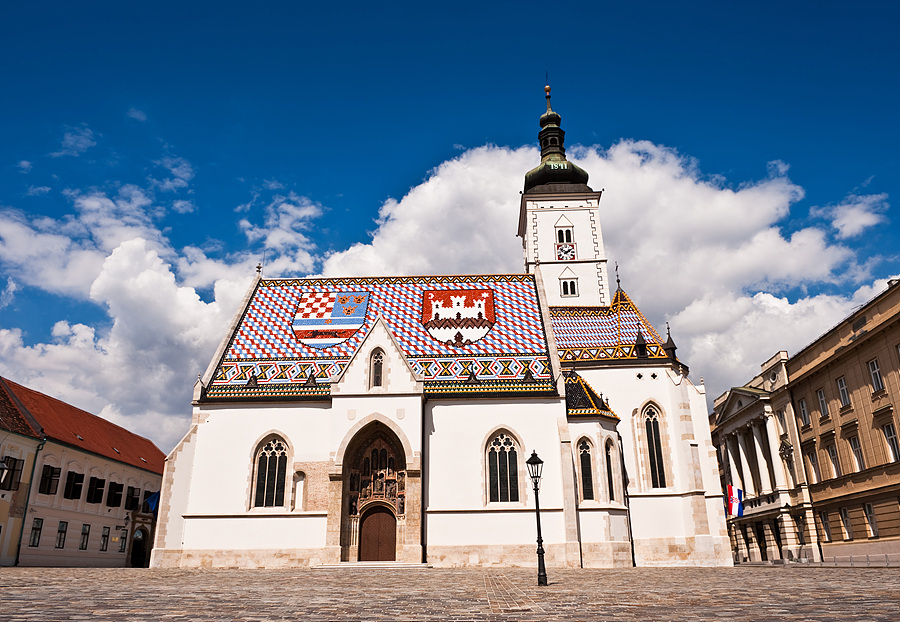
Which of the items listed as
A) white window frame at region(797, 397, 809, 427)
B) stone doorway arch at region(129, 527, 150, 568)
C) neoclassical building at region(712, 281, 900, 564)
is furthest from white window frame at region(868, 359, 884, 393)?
stone doorway arch at region(129, 527, 150, 568)

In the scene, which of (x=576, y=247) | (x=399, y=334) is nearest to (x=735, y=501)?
(x=576, y=247)

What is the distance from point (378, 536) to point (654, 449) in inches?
611

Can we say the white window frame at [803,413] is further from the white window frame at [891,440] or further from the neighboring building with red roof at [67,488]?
the neighboring building with red roof at [67,488]

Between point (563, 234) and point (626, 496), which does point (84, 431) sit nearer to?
point (626, 496)

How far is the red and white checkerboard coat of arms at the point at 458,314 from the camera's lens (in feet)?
111

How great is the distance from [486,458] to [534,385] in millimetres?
4146

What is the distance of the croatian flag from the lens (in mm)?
47906

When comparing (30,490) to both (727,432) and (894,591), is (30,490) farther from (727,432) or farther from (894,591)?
(727,432)

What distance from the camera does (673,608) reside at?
10.2 metres

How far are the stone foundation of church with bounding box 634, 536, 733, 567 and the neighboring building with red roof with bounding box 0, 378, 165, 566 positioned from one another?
30.6m

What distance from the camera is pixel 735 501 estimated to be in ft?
161

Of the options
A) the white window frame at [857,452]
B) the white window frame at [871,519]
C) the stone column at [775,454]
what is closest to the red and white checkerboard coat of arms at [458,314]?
the white window frame at [857,452]

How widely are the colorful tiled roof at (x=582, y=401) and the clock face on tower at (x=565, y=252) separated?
16990 mm

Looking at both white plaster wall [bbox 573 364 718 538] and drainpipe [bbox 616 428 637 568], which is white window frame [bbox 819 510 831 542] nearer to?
white plaster wall [bbox 573 364 718 538]
